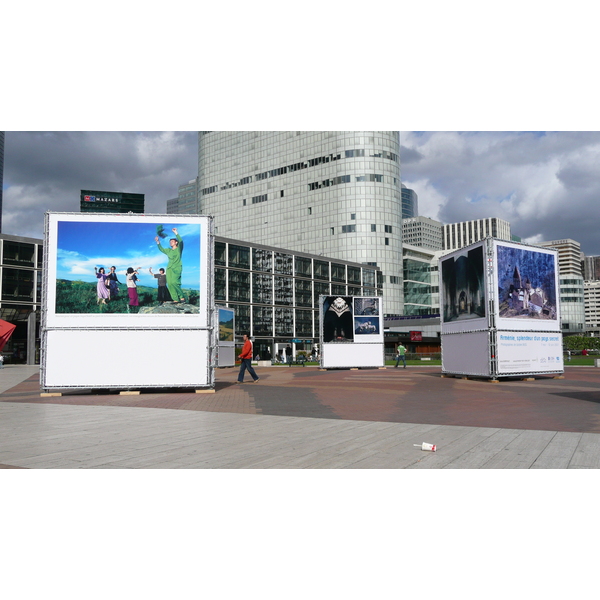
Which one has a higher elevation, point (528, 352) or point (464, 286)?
point (464, 286)

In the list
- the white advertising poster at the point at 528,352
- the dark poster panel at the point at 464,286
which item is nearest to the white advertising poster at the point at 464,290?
the dark poster panel at the point at 464,286

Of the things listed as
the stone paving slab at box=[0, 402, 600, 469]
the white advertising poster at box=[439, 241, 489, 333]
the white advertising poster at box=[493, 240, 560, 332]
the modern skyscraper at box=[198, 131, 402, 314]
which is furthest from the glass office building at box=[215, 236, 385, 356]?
the stone paving slab at box=[0, 402, 600, 469]

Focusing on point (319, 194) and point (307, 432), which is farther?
point (319, 194)

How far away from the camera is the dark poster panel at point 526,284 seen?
22094 millimetres

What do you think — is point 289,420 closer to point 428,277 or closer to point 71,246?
point 71,246

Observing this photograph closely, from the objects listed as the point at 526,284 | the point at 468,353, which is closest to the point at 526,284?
the point at 526,284

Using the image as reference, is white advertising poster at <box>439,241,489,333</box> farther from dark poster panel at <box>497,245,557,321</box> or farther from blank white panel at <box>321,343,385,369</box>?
blank white panel at <box>321,343,385,369</box>

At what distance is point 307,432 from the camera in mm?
9273

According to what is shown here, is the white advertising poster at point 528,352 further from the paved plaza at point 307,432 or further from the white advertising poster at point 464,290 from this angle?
the paved plaza at point 307,432

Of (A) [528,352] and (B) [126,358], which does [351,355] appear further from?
(B) [126,358]

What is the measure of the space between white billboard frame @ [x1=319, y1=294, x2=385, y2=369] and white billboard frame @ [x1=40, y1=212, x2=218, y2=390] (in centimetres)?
1841

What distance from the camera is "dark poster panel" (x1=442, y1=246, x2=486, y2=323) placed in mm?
22484

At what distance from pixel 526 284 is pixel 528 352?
8.99ft

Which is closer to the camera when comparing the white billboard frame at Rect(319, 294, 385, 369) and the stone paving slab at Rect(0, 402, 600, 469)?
the stone paving slab at Rect(0, 402, 600, 469)
